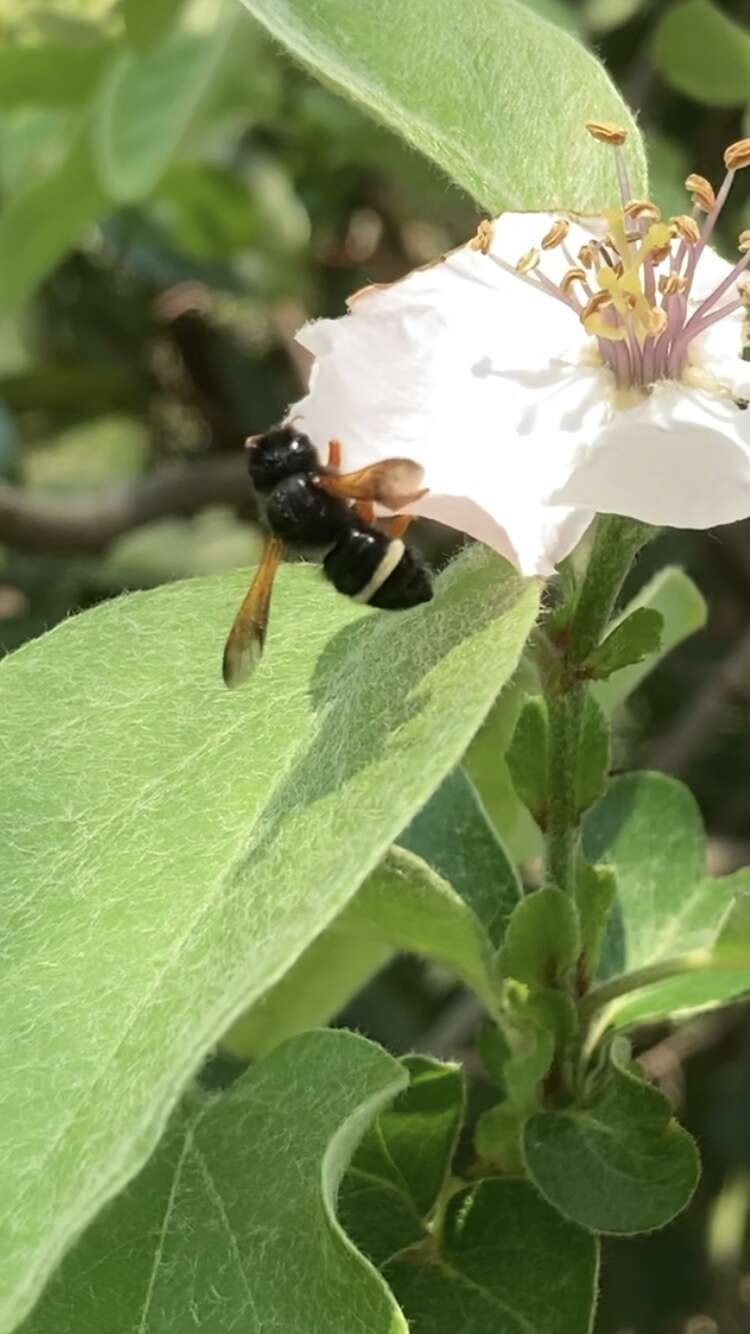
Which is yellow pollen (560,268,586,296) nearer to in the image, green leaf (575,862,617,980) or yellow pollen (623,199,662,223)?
yellow pollen (623,199,662,223)

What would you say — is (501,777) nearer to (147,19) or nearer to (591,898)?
(591,898)

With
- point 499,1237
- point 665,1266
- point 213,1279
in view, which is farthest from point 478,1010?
point 213,1279

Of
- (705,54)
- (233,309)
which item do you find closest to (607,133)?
(705,54)

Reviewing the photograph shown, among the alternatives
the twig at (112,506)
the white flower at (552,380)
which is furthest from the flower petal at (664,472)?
the twig at (112,506)

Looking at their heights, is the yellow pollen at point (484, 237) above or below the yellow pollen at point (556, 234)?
below

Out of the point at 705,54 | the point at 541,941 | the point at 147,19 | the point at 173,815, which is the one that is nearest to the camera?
the point at 173,815

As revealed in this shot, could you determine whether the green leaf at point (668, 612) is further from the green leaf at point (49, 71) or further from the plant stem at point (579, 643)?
the green leaf at point (49, 71)

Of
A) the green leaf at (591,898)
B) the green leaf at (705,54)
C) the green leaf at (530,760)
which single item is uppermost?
the green leaf at (705,54)
